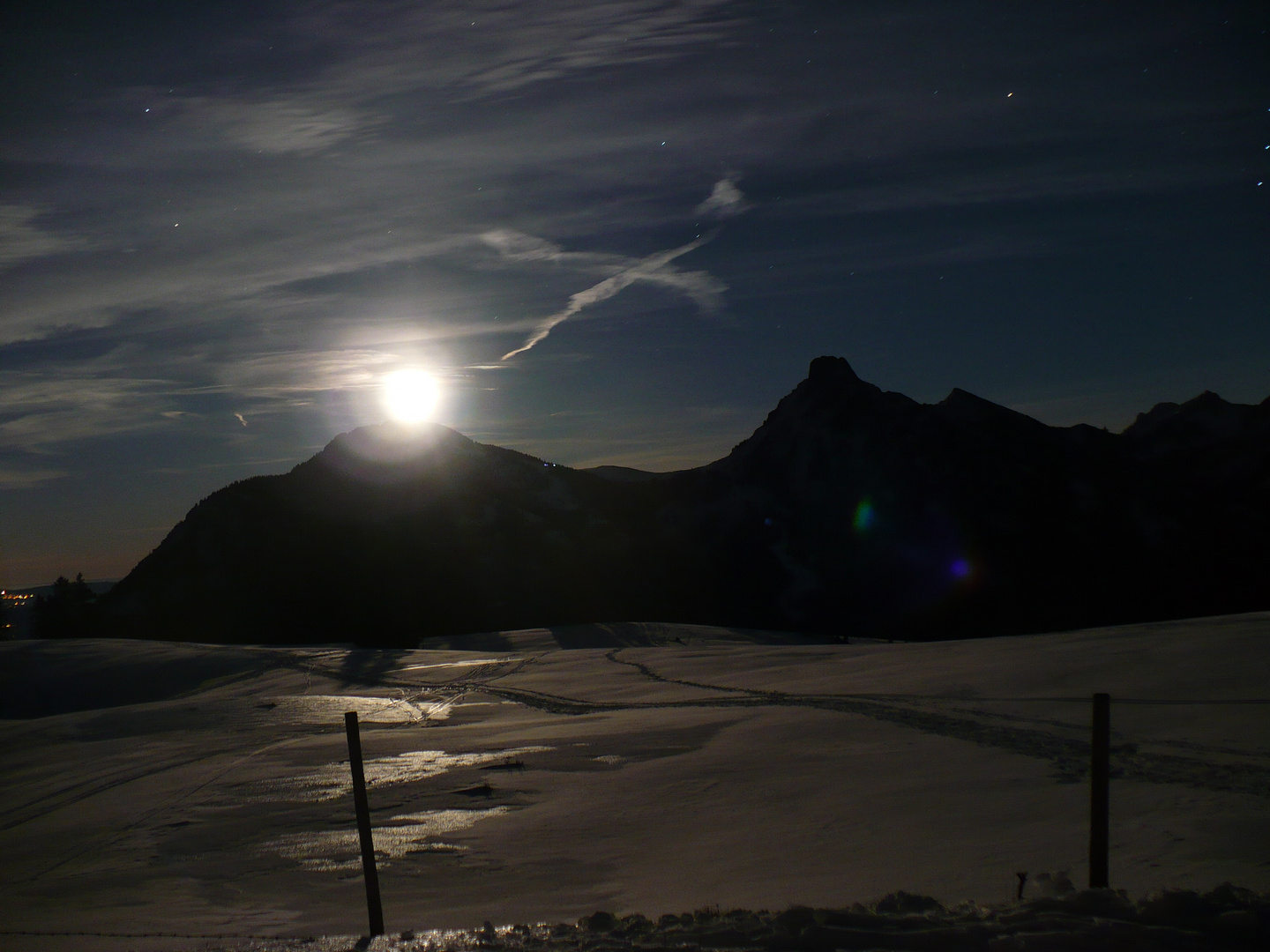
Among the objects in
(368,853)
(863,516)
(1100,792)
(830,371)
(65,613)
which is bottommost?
(65,613)

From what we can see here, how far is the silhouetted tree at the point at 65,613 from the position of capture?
203 feet

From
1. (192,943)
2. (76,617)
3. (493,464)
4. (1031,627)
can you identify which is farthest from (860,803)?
(493,464)

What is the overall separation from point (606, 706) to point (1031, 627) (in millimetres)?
80251

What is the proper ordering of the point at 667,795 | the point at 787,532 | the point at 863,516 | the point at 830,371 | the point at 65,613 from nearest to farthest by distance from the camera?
the point at 667,795 → the point at 65,613 → the point at 787,532 → the point at 863,516 → the point at 830,371

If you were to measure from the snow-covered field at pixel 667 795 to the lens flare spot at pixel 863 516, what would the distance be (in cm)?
9023

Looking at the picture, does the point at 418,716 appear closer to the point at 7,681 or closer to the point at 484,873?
the point at 484,873

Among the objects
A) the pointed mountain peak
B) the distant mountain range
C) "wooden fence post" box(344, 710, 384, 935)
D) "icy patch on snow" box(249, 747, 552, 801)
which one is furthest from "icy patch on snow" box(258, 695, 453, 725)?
the pointed mountain peak

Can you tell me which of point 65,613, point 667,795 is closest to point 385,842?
point 667,795

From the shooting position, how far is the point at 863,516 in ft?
369

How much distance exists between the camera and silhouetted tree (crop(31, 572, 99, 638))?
6178 centimetres

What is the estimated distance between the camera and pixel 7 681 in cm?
3038

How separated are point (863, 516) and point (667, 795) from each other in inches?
4161

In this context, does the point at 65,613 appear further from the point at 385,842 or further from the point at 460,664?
the point at 385,842

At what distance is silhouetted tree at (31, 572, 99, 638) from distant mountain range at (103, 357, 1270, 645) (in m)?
7.55
